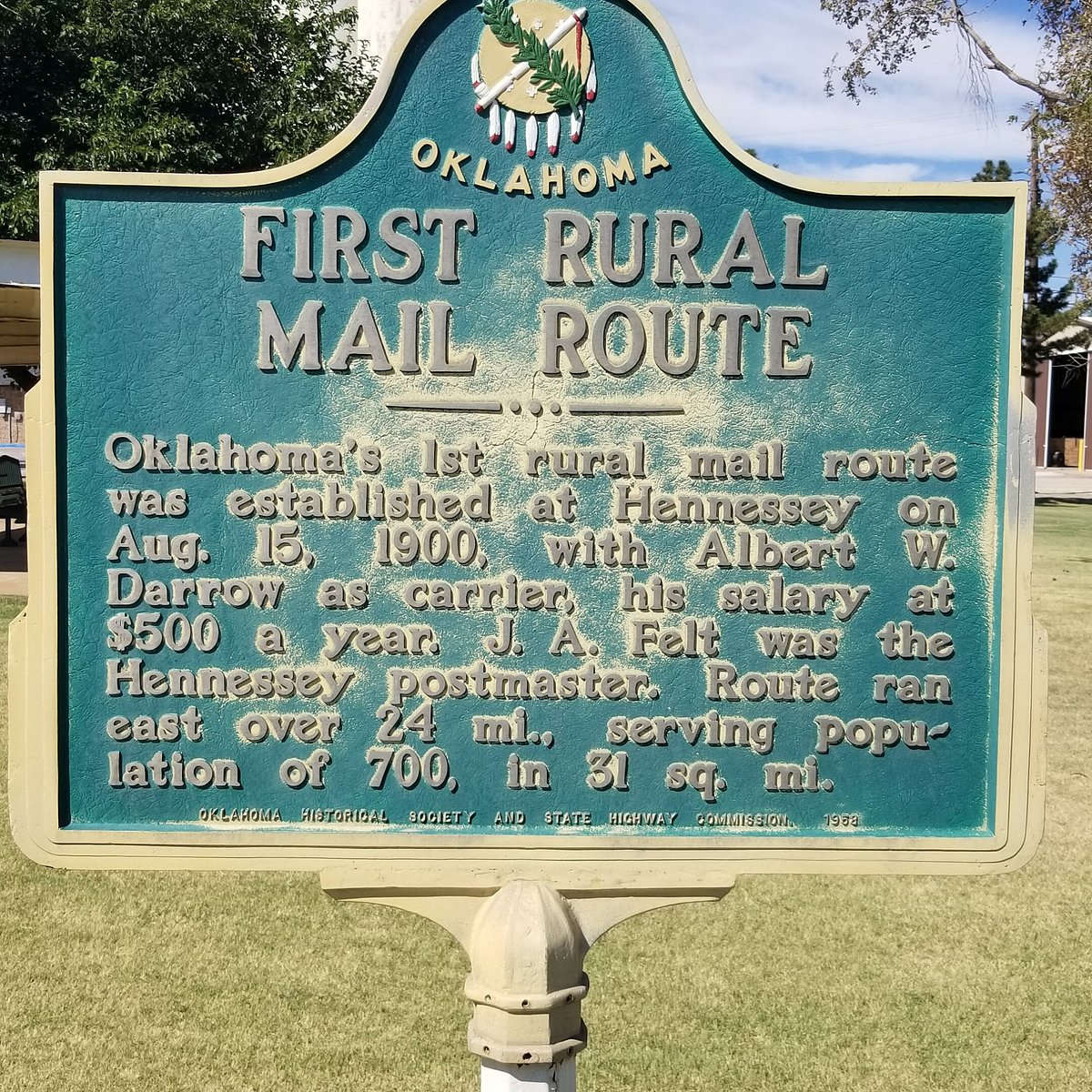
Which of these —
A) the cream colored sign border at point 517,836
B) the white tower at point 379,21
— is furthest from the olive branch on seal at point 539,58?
the white tower at point 379,21

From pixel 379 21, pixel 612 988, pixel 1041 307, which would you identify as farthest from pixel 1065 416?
pixel 612 988

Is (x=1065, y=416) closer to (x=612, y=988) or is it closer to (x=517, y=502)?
(x=612, y=988)

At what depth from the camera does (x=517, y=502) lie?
8.98 feet

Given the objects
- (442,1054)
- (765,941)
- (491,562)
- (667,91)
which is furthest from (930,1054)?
(667,91)

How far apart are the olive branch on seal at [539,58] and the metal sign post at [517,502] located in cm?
2

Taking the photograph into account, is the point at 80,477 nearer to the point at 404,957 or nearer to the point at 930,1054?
the point at 404,957

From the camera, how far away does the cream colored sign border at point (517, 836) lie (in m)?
2.73

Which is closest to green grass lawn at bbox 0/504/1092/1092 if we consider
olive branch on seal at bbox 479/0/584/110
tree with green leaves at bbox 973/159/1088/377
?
olive branch on seal at bbox 479/0/584/110

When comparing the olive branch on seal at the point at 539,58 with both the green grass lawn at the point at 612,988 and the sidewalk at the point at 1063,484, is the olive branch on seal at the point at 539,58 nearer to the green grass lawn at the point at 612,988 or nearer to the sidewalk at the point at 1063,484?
the green grass lawn at the point at 612,988

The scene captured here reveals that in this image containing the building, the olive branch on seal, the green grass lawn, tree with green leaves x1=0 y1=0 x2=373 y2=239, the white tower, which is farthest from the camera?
the building

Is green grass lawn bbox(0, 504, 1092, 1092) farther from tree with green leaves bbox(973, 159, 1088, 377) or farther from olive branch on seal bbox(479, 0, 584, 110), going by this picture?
tree with green leaves bbox(973, 159, 1088, 377)

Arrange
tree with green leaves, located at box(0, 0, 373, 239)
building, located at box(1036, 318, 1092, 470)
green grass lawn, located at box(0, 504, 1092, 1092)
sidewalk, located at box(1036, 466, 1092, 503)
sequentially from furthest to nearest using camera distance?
building, located at box(1036, 318, 1092, 470), sidewalk, located at box(1036, 466, 1092, 503), tree with green leaves, located at box(0, 0, 373, 239), green grass lawn, located at box(0, 504, 1092, 1092)

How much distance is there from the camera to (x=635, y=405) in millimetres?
2721

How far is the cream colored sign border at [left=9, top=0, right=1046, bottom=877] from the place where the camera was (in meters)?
2.73
